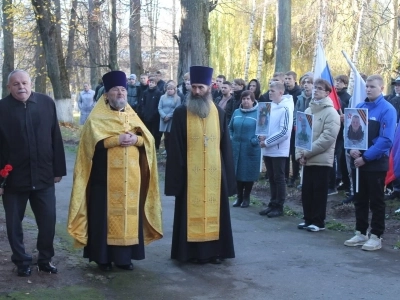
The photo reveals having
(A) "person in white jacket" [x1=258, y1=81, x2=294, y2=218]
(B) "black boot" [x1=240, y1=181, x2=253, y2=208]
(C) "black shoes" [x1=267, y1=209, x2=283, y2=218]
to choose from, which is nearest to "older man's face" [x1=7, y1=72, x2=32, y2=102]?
(A) "person in white jacket" [x1=258, y1=81, x2=294, y2=218]

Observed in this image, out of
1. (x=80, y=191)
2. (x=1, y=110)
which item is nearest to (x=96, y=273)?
(x=80, y=191)

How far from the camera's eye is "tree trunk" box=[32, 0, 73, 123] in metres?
25.1

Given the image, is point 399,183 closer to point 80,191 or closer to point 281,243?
point 281,243

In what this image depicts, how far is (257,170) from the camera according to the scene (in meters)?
10.6

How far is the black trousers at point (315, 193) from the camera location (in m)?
8.98

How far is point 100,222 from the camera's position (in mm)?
6809

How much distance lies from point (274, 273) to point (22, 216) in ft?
8.59

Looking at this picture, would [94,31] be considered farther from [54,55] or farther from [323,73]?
[323,73]

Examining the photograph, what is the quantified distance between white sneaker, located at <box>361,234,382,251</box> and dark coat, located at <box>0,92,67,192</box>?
379cm

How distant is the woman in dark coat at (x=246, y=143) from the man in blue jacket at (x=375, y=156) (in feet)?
9.00

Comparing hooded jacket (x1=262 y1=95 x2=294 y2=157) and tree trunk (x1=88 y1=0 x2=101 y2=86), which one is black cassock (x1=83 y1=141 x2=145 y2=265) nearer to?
hooded jacket (x1=262 y1=95 x2=294 y2=157)

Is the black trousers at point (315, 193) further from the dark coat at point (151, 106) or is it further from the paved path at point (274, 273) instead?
the dark coat at point (151, 106)

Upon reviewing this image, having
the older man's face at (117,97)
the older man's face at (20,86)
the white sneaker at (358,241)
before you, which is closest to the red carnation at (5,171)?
the older man's face at (20,86)

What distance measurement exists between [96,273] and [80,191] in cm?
Result: 85
